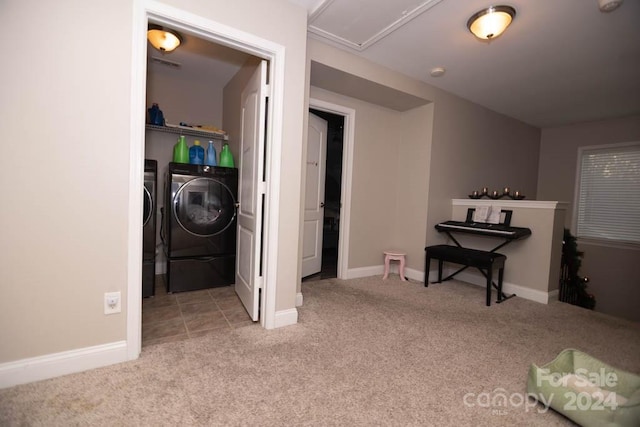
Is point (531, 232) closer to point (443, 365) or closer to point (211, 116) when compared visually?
point (443, 365)

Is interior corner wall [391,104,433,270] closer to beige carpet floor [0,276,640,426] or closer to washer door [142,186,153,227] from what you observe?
beige carpet floor [0,276,640,426]

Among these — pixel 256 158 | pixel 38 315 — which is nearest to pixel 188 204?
pixel 256 158

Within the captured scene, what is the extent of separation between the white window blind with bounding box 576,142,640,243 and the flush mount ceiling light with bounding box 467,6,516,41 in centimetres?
384

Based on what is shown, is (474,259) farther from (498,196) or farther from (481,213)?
(498,196)

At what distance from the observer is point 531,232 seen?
119 inches

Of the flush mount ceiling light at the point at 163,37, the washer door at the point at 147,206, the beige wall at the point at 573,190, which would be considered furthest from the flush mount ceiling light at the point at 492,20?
the beige wall at the point at 573,190

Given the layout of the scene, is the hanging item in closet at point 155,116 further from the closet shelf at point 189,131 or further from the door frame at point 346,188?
the door frame at point 346,188

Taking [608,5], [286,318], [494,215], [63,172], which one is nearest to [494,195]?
[494,215]

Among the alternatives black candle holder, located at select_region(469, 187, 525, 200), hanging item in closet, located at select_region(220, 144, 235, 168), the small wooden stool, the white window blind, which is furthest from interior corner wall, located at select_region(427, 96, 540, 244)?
hanging item in closet, located at select_region(220, 144, 235, 168)

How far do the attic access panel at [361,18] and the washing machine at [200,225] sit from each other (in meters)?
1.59

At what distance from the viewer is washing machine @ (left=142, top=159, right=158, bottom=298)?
8.12 feet

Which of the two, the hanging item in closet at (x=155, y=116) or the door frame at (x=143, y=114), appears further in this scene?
the hanging item in closet at (x=155, y=116)

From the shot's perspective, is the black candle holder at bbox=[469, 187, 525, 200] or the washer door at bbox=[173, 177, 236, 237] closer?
the washer door at bbox=[173, 177, 236, 237]

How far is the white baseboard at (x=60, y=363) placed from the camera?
4.42ft
